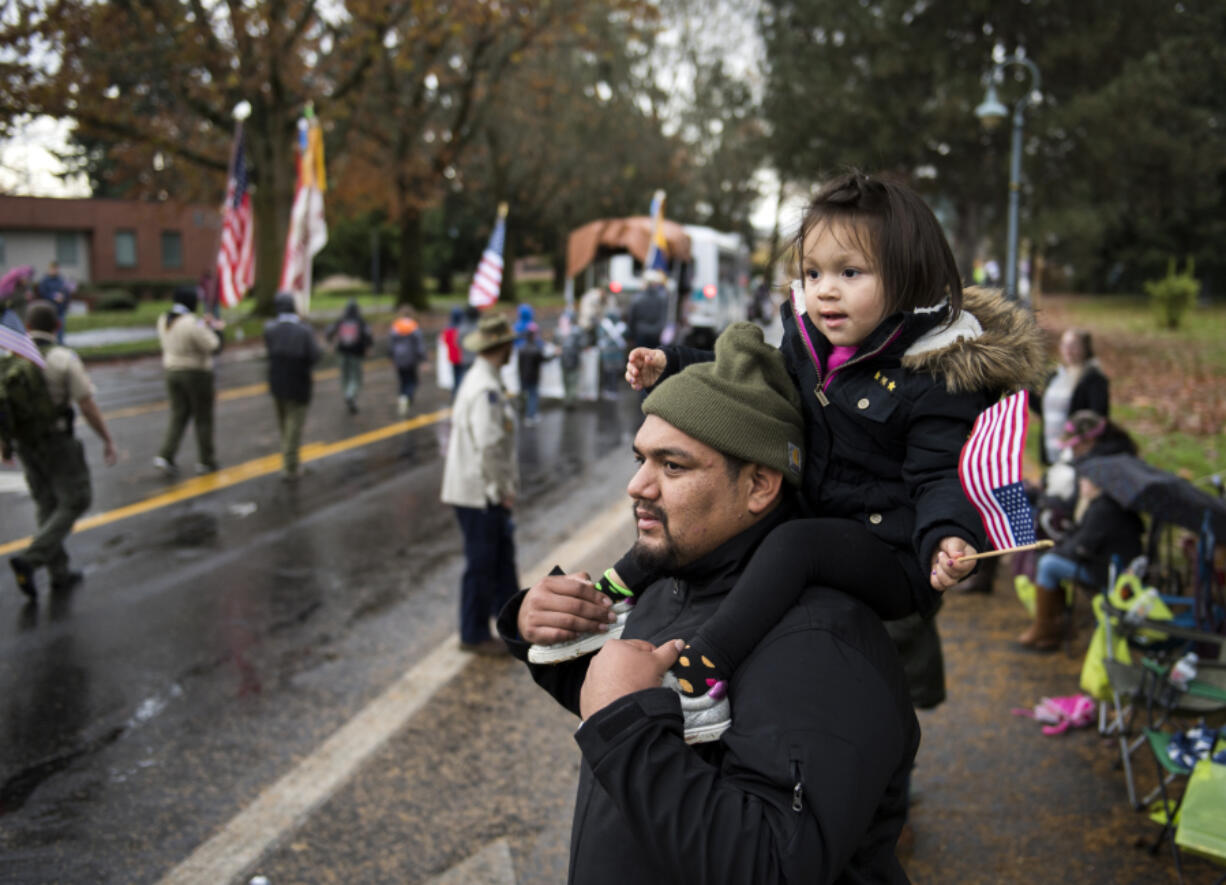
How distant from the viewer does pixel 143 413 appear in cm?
1619

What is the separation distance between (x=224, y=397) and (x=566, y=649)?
56.3ft

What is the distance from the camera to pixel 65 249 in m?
53.9

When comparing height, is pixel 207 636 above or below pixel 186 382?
below

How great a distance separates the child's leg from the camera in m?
1.84

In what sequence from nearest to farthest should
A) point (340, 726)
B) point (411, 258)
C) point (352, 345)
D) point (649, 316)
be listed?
point (340, 726) < point (352, 345) < point (649, 316) < point (411, 258)

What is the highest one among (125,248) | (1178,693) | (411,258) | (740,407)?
(125,248)

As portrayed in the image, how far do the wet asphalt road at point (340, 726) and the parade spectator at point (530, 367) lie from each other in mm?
6321

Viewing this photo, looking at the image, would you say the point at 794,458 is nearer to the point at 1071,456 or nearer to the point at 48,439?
the point at 1071,456

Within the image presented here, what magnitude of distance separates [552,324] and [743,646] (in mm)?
37800

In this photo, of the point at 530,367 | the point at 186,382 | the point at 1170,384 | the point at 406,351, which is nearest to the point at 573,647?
the point at 186,382

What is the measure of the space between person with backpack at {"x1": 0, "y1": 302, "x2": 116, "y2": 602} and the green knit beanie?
266 inches

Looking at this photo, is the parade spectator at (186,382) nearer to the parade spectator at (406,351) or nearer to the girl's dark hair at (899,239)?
the parade spectator at (406,351)

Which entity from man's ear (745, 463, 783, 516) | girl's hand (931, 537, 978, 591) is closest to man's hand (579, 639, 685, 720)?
man's ear (745, 463, 783, 516)

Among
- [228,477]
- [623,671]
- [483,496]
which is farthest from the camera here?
[228,477]
